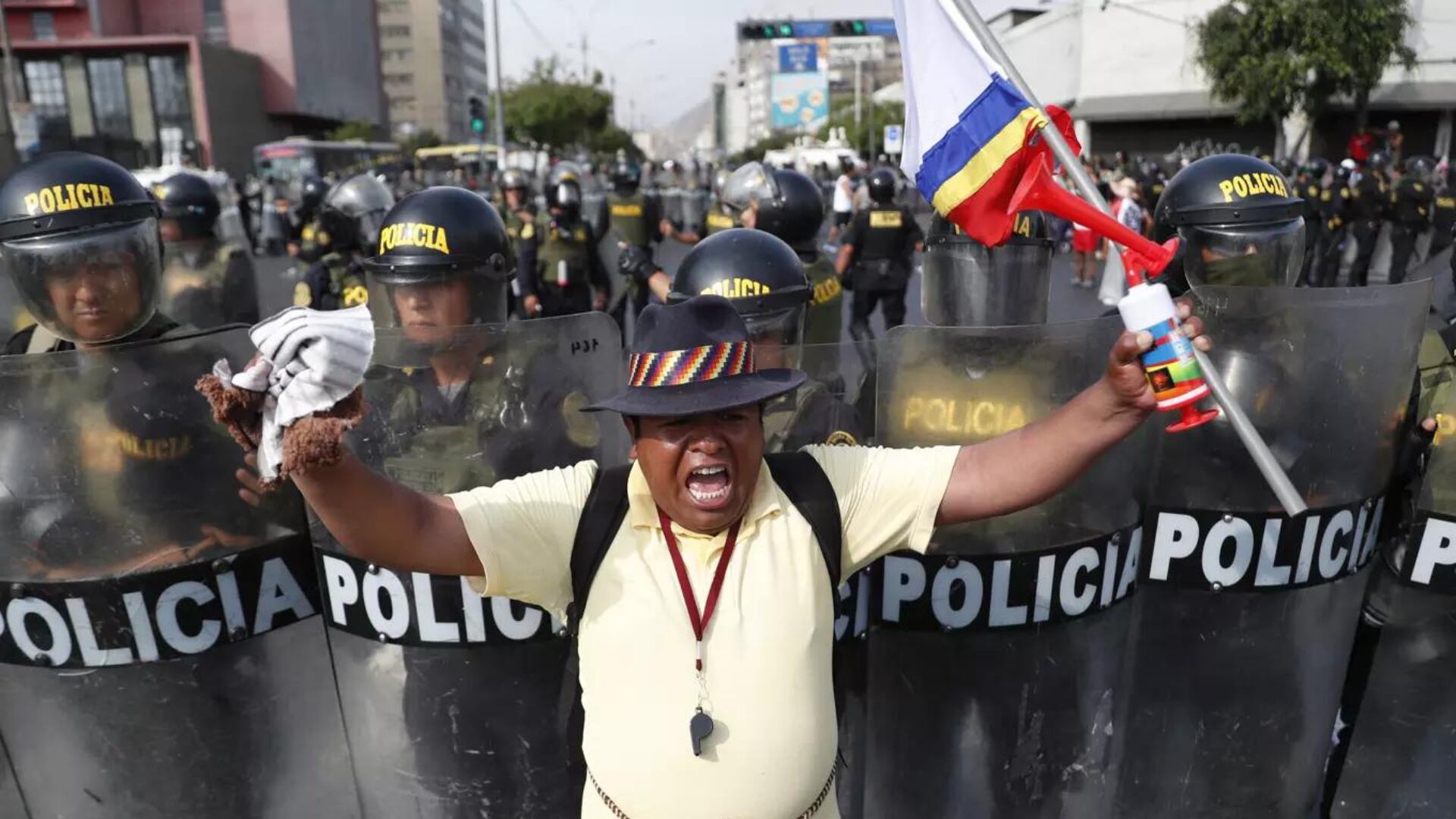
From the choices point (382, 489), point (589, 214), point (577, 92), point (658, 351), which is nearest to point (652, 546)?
point (658, 351)

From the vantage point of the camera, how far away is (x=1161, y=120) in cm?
3884

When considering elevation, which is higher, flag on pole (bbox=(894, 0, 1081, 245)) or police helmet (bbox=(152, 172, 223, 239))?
flag on pole (bbox=(894, 0, 1081, 245))

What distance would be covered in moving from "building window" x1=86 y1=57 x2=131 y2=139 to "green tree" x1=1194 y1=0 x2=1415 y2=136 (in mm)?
48571

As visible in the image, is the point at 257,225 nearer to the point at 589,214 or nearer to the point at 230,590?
the point at 589,214

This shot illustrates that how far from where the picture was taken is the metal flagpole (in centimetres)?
156

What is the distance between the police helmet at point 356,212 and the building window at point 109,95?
172ft

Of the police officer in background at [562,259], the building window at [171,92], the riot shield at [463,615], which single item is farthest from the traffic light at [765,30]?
the riot shield at [463,615]

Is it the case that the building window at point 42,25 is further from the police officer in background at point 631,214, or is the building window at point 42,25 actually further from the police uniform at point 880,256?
the police uniform at point 880,256

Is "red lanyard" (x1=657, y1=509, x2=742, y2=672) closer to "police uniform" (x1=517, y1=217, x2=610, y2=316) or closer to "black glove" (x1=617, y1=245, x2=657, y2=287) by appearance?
"black glove" (x1=617, y1=245, x2=657, y2=287)

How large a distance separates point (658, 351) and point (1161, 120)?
41909 millimetres

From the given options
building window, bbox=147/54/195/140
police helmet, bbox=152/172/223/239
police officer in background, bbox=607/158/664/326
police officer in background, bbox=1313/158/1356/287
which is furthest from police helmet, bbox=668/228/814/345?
building window, bbox=147/54/195/140

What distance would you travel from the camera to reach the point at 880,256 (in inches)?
348

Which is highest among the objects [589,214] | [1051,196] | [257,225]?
[1051,196]

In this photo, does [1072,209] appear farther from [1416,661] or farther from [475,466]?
[1416,661]
